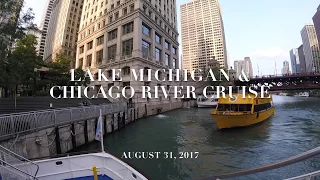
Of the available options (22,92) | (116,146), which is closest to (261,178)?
(116,146)

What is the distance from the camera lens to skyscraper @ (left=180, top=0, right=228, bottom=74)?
542 feet

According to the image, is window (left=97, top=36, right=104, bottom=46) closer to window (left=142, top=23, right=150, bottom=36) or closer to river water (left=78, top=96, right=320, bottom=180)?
window (left=142, top=23, right=150, bottom=36)

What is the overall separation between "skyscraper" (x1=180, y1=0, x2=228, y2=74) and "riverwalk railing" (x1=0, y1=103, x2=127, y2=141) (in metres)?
152

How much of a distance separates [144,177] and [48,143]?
9.61m

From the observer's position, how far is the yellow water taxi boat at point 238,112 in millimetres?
21844

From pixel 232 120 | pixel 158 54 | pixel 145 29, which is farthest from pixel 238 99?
pixel 158 54

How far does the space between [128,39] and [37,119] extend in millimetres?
35025

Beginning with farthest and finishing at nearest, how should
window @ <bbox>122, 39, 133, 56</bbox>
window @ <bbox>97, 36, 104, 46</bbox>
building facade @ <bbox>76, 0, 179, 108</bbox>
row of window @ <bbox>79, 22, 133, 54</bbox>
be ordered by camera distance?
window @ <bbox>97, 36, 104, 46</bbox> < row of window @ <bbox>79, 22, 133, 54</bbox> < window @ <bbox>122, 39, 133, 56</bbox> < building facade @ <bbox>76, 0, 179, 108</bbox>

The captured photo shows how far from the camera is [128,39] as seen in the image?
45.6 metres

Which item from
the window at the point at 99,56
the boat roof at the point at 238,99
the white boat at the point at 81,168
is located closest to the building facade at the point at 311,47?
the boat roof at the point at 238,99

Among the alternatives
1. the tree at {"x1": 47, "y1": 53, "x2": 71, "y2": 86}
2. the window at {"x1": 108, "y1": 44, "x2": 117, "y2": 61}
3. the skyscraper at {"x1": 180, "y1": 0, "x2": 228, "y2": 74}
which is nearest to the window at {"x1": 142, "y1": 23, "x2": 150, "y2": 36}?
the window at {"x1": 108, "y1": 44, "x2": 117, "y2": 61}

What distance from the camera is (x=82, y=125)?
715 inches

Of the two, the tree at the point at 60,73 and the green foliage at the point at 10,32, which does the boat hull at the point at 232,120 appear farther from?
the tree at the point at 60,73

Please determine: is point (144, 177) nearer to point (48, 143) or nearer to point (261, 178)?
point (261, 178)
